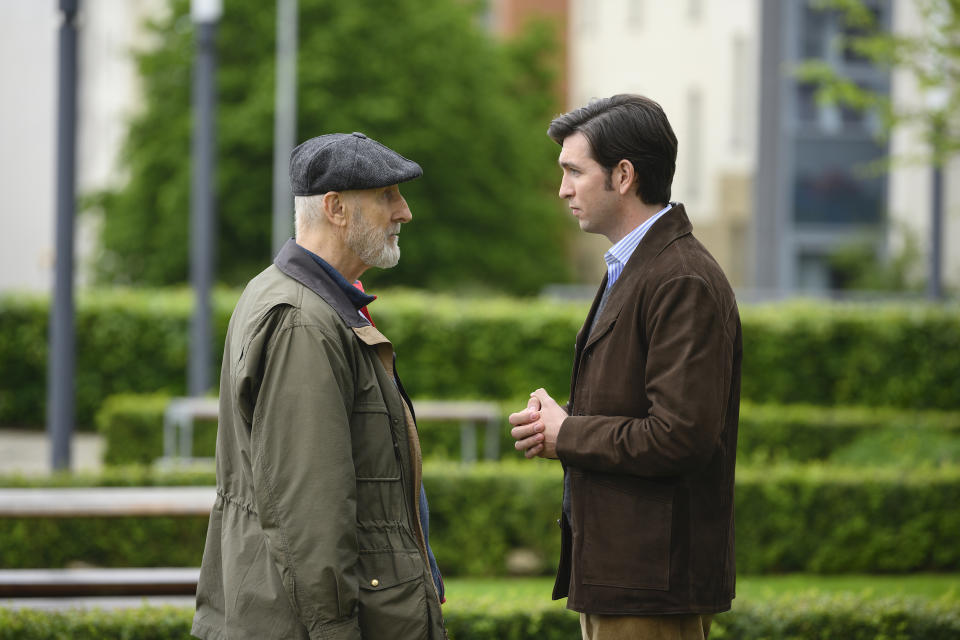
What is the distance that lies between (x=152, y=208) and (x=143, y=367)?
14821 millimetres

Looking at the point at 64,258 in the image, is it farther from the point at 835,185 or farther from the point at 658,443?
the point at 835,185

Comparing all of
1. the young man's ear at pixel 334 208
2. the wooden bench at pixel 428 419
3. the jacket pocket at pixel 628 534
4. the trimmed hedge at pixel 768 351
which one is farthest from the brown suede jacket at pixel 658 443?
the trimmed hedge at pixel 768 351

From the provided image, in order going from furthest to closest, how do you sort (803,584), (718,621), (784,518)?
(784,518), (803,584), (718,621)

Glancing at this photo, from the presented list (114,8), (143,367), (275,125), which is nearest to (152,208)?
(275,125)

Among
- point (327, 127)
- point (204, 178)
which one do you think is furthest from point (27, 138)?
point (204, 178)

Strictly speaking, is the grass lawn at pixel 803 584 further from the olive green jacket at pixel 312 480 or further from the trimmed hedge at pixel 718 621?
the olive green jacket at pixel 312 480

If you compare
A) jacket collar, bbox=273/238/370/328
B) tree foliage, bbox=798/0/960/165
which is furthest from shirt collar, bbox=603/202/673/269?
tree foliage, bbox=798/0/960/165

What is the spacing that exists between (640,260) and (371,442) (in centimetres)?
81

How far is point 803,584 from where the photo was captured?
8062 millimetres

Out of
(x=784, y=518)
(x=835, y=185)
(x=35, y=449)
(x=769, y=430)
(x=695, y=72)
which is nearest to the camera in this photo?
(x=784, y=518)

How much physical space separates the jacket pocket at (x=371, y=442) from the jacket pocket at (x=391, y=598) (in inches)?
7.6

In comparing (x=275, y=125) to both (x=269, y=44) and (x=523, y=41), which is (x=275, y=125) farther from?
(x=523, y=41)

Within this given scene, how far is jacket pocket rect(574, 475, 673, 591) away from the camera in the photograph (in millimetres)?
2945

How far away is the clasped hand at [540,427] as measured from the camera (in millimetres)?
3078
